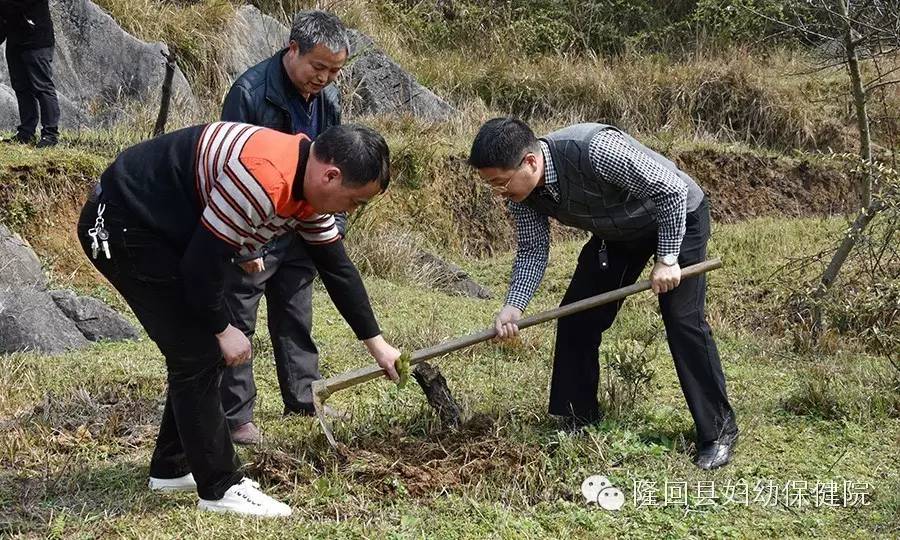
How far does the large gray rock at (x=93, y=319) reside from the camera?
A: 6.27 m

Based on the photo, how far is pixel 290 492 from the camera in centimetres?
411

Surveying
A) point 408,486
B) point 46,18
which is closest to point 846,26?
point 408,486

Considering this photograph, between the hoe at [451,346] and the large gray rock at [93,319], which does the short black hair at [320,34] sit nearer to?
the hoe at [451,346]

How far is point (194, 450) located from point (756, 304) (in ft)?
18.5

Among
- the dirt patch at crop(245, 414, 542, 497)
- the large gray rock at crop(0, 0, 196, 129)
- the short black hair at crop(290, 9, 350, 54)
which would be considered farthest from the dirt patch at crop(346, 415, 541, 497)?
the large gray rock at crop(0, 0, 196, 129)

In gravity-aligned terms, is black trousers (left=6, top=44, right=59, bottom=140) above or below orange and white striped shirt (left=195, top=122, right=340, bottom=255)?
below

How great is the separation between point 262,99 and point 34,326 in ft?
A: 7.87

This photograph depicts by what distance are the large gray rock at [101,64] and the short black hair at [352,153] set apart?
752 centimetres

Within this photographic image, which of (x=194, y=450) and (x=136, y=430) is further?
(x=136, y=430)

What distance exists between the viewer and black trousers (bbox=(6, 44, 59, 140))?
8188 millimetres

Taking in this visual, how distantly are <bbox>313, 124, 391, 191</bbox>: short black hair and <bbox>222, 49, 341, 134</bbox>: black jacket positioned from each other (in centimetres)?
116

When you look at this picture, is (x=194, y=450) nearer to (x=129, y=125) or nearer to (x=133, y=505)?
(x=133, y=505)

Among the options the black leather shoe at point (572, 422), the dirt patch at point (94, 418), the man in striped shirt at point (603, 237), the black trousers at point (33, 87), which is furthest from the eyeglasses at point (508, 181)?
the black trousers at point (33, 87)

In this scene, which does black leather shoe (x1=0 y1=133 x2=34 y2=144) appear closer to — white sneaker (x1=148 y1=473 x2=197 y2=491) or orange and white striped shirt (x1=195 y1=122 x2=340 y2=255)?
white sneaker (x1=148 y1=473 x2=197 y2=491)
